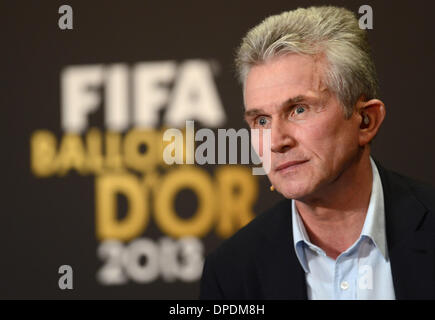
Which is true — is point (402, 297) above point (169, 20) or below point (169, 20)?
below

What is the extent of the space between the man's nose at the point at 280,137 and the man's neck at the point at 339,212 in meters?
0.14

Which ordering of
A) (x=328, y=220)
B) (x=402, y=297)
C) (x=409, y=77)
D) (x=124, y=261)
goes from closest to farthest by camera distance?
(x=402, y=297), (x=328, y=220), (x=409, y=77), (x=124, y=261)

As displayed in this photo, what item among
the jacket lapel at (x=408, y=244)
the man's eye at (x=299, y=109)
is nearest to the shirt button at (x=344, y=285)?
the jacket lapel at (x=408, y=244)

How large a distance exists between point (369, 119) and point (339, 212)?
22cm

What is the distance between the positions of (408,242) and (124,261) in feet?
6.45

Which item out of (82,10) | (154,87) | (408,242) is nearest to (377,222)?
(408,242)

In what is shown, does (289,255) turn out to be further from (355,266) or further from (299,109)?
(299,109)

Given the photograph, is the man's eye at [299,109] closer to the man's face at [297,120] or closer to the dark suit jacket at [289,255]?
the man's face at [297,120]

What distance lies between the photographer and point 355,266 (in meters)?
1.16

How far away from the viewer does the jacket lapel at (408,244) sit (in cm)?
108

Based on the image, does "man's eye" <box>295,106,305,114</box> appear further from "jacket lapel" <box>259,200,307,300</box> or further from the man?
"jacket lapel" <box>259,200,307,300</box>

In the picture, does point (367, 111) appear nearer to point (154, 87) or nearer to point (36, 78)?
point (154, 87)

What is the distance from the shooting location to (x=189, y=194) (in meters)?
2.84
